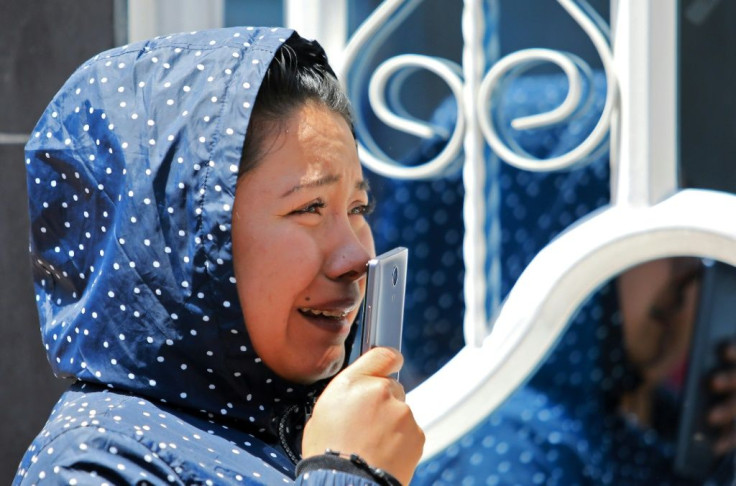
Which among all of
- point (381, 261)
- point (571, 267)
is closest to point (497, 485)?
point (571, 267)

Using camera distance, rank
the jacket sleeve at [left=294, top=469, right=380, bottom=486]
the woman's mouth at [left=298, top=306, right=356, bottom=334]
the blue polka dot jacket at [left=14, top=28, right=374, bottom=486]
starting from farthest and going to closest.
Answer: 1. the woman's mouth at [left=298, top=306, right=356, bottom=334]
2. the blue polka dot jacket at [left=14, top=28, right=374, bottom=486]
3. the jacket sleeve at [left=294, top=469, right=380, bottom=486]

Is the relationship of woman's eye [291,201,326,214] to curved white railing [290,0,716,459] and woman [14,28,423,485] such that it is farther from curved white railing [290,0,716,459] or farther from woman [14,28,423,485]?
curved white railing [290,0,716,459]

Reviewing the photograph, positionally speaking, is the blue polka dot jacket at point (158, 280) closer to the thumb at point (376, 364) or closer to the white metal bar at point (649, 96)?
the thumb at point (376, 364)

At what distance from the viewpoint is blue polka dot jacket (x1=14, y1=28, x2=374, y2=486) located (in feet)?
4.06

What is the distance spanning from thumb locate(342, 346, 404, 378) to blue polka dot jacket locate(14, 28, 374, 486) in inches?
5.6

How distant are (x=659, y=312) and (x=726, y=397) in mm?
229

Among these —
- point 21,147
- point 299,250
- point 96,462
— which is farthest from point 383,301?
point 21,147

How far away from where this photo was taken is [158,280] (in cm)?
129

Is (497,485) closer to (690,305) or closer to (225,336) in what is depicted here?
(690,305)

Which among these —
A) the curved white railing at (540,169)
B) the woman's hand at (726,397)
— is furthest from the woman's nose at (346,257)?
the woman's hand at (726,397)

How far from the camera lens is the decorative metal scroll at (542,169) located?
2289 millimetres

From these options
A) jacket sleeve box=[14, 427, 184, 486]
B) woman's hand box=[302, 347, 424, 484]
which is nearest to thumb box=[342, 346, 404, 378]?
woman's hand box=[302, 347, 424, 484]

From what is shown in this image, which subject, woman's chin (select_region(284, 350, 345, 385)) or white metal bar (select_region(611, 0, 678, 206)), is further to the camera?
white metal bar (select_region(611, 0, 678, 206))

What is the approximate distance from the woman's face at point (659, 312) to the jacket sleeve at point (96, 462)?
1.41m
